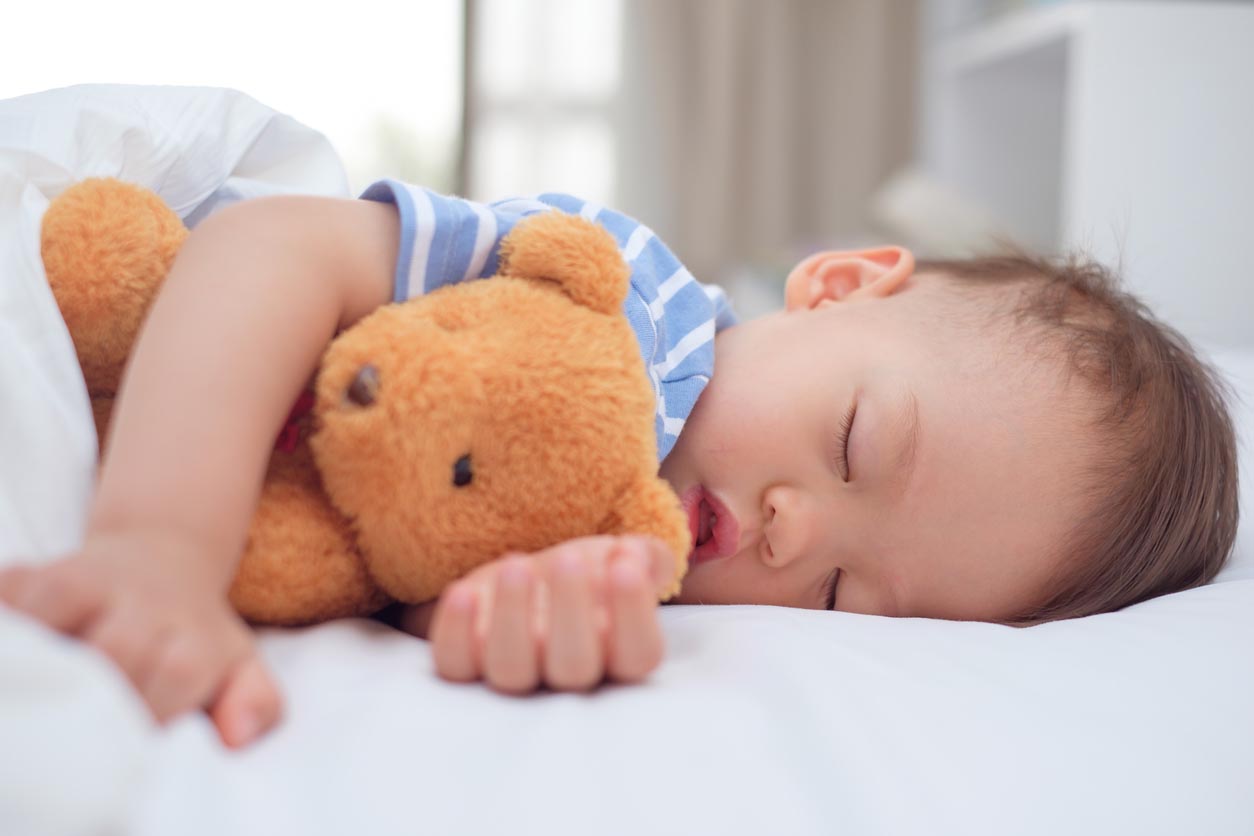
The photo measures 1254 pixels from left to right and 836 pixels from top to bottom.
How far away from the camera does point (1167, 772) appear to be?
500 millimetres

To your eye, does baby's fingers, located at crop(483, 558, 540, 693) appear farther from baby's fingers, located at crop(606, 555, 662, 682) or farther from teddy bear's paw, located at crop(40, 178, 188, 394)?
teddy bear's paw, located at crop(40, 178, 188, 394)

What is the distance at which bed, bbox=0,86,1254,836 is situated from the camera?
38cm

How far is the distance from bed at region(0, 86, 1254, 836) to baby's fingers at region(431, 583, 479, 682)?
10mm

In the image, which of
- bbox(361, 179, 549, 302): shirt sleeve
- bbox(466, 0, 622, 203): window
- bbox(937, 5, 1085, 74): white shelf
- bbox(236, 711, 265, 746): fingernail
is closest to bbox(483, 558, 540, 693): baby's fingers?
bbox(236, 711, 265, 746): fingernail

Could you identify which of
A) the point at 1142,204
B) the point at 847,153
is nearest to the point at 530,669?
the point at 1142,204

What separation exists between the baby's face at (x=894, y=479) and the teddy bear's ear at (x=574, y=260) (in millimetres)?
231

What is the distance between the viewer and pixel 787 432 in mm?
822

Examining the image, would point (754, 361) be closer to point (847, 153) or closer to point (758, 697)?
point (758, 697)

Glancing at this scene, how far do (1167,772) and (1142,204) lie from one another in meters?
1.81

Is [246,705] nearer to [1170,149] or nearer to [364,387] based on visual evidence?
[364,387]

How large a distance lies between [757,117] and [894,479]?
94.8 inches

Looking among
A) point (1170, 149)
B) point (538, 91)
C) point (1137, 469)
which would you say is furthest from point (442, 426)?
point (538, 91)

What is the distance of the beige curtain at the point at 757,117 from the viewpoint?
3.00 metres

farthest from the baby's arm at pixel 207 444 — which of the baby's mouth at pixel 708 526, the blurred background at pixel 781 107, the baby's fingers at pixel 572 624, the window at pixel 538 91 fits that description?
the window at pixel 538 91
